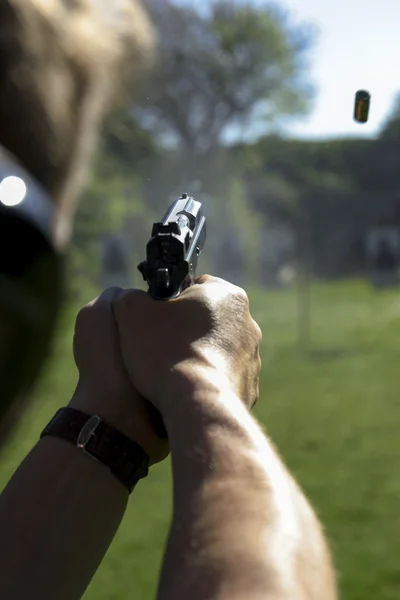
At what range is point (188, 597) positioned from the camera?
39 centimetres

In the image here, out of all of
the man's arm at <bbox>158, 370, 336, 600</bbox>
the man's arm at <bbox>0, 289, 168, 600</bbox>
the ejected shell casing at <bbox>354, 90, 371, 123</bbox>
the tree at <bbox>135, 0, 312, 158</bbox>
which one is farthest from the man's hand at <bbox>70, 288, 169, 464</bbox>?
the tree at <bbox>135, 0, 312, 158</bbox>

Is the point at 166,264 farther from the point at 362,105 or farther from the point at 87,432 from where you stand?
the point at 362,105

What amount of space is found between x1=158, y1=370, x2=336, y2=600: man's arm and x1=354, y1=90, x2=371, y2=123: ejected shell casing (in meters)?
0.34

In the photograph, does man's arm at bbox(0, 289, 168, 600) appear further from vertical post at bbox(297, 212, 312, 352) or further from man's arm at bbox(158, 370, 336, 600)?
vertical post at bbox(297, 212, 312, 352)

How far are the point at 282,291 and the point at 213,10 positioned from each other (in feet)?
7.03

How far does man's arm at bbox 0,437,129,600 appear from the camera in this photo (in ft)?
1.89

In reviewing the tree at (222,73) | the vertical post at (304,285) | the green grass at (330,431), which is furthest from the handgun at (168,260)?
the vertical post at (304,285)

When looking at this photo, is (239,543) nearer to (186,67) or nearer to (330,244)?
(186,67)

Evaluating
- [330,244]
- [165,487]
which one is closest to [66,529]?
[165,487]

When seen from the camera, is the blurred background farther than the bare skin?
Yes

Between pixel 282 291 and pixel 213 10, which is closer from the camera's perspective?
pixel 213 10

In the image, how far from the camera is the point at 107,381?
599 mm

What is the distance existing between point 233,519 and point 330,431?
3.03 m

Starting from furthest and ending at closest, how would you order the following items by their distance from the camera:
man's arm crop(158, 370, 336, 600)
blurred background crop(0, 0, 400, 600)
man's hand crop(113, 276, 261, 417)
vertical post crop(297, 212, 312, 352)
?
vertical post crop(297, 212, 312, 352) < blurred background crop(0, 0, 400, 600) < man's hand crop(113, 276, 261, 417) < man's arm crop(158, 370, 336, 600)
